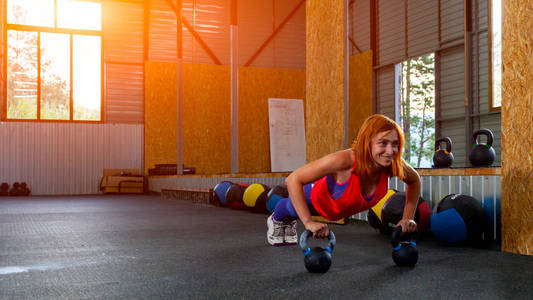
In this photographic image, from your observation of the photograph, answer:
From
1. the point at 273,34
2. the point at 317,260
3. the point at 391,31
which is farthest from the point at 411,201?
the point at 273,34

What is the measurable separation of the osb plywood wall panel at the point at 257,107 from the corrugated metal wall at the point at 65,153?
96.1 inches

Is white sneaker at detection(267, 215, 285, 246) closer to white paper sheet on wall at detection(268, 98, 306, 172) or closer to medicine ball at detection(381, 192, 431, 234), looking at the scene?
medicine ball at detection(381, 192, 431, 234)

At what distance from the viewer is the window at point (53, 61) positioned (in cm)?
1138

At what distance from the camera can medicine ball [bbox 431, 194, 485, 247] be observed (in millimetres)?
3064

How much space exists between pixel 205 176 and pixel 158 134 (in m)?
4.52

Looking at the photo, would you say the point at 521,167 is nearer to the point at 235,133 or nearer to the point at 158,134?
the point at 235,133

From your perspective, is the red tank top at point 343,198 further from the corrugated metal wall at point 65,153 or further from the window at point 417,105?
the corrugated metal wall at point 65,153

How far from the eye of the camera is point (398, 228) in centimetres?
250

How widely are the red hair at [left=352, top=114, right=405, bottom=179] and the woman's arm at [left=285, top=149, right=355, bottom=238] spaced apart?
41 millimetres

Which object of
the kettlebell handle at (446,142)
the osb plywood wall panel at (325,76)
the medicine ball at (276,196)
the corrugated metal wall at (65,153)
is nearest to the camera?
the osb plywood wall panel at (325,76)

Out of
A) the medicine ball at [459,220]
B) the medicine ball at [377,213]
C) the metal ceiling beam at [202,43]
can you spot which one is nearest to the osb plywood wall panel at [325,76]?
the medicine ball at [377,213]

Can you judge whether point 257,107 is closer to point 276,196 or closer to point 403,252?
point 276,196

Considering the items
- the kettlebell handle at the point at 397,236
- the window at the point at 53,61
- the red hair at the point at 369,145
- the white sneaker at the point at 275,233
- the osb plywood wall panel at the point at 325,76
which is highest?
the window at the point at 53,61

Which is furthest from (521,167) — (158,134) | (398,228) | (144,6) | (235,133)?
(144,6)
